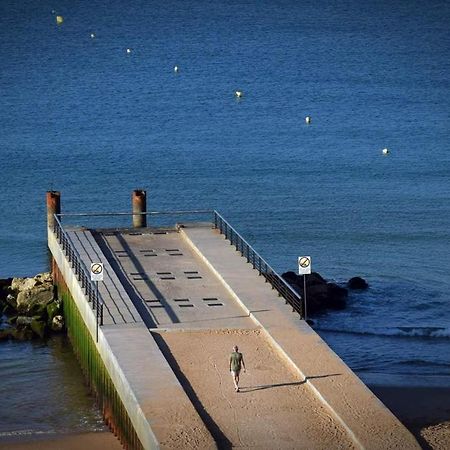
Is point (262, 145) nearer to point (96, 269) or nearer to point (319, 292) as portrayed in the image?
point (319, 292)

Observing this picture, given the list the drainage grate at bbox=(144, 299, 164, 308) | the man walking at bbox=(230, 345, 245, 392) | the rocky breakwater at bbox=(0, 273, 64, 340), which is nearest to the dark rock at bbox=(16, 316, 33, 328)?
the rocky breakwater at bbox=(0, 273, 64, 340)

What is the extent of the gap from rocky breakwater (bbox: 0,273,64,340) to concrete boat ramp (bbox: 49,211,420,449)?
1.26m

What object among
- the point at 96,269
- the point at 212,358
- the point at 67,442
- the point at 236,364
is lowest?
the point at 67,442

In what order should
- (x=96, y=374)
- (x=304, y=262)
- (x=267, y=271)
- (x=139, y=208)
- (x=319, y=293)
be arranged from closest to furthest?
(x=304, y=262), (x=96, y=374), (x=267, y=271), (x=319, y=293), (x=139, y=208)

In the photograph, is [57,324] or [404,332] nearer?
[57,324]

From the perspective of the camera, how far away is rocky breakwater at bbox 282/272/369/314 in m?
53.8

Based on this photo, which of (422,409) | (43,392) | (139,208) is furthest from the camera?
(139,208)

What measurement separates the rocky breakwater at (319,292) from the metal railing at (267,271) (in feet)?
6.67

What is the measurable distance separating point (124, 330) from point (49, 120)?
55357 mm

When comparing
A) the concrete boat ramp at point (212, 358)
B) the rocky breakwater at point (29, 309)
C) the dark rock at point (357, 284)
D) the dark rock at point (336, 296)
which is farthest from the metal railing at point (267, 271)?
the rocky breakwater at point (29, 309)

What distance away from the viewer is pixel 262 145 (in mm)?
89688

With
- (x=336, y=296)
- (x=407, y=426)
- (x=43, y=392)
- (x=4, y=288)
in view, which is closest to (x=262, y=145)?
(x=336, y=296)

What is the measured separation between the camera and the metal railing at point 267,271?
4444 centimetres

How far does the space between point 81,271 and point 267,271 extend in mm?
5614
